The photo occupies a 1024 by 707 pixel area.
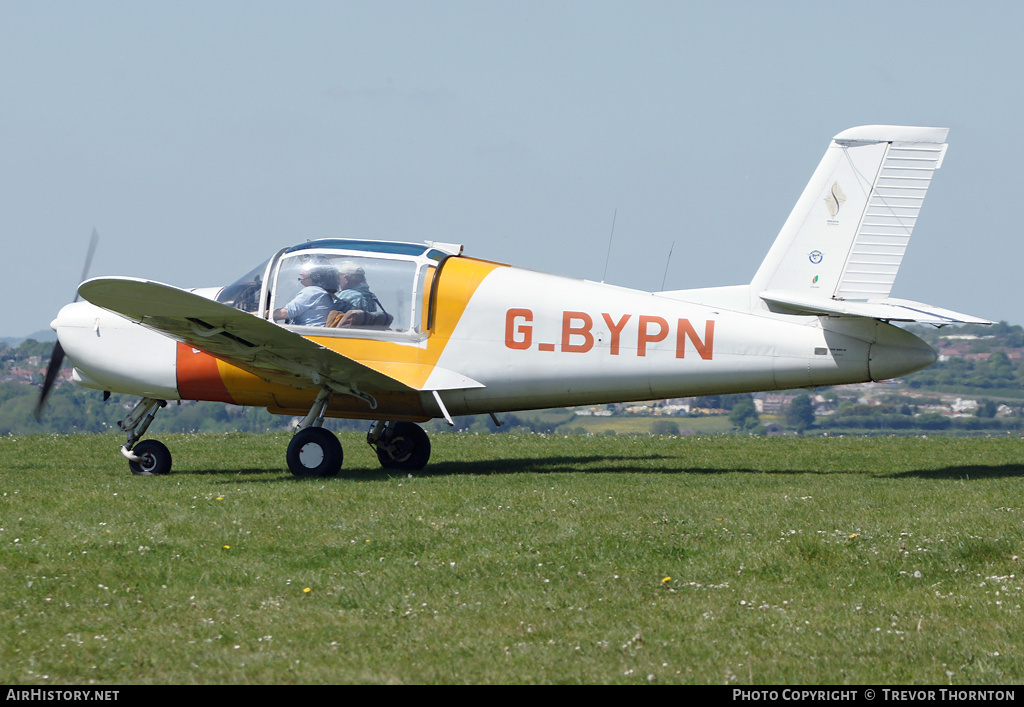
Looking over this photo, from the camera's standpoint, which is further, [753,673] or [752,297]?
[752,297]

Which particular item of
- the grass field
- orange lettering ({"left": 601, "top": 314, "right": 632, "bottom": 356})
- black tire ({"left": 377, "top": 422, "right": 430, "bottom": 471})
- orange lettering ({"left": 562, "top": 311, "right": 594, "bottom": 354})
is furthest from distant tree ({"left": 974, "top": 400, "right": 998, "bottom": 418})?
orange lettering ({"left": 562, "top": 311, "right": 594, "bottom": 354})

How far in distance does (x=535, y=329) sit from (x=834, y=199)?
3.80 m

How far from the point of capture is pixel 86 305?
14.6 meters

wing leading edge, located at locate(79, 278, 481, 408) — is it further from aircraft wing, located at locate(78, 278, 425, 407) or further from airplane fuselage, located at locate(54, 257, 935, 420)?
airplane fuselage, located at locate(54, 257, 935, 420)

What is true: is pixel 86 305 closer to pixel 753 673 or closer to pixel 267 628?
pixel 267 628

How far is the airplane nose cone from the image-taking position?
40.6 ft

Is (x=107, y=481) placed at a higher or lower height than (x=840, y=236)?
lower

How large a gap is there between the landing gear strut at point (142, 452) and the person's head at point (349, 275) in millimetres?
3031

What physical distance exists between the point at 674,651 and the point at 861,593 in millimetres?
1826

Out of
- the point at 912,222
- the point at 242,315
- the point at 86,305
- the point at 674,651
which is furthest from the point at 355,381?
the point at 674,651

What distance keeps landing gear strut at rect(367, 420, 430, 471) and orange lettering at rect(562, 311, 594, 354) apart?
8.59 ft

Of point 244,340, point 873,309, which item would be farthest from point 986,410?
point 244,340

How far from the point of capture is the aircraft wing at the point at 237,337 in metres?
11.4

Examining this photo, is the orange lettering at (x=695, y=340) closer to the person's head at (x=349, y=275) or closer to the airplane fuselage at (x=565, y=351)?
the airplane fuselage at (x=565, y=351)
